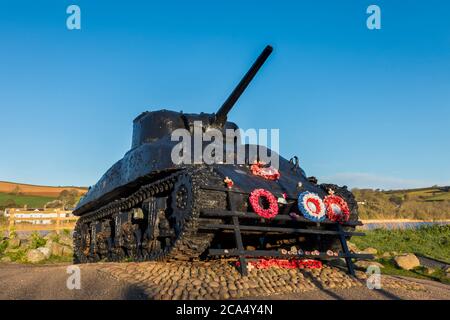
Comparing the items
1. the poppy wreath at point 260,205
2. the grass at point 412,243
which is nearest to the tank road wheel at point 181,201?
the poppy wreath at point 260,205

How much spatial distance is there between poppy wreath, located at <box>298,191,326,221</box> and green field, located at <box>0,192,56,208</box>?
35336 millimetres

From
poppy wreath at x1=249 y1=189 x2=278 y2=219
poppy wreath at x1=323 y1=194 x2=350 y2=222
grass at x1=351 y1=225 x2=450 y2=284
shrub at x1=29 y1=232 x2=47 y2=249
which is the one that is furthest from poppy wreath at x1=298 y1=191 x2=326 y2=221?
shrub at x1=29 y1=232 x2=47 y2=249

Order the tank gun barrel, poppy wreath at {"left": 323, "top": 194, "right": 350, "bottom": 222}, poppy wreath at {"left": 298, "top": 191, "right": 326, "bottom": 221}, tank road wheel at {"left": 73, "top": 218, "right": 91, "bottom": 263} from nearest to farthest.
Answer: poppy wreath at {"left": 298, "top": 191, "right": 326, "bottom": 221}, poppy wreath at {"left": 323, "top": 194, "right": 350, "bottom": 222}, the tank gun barrel, tank road wheel at {"left": 73, "top": 218, "right": 91, "bottom": 263}

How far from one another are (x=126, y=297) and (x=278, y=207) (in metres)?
4.05

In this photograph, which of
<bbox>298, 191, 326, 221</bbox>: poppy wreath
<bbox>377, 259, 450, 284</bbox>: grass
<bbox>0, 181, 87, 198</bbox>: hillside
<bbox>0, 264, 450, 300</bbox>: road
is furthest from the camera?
<bbox>0, 181, 87, 198</bbox>: hillside

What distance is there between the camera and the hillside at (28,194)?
39.8 m

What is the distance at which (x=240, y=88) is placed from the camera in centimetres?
1098

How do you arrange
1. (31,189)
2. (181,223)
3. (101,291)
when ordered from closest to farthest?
(101,291) < (181,223) < (31,189)

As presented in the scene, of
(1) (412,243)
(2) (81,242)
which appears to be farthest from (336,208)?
(2) (81,242)

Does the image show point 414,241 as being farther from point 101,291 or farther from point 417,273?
point 101,291

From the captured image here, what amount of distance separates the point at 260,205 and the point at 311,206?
52.5 inches

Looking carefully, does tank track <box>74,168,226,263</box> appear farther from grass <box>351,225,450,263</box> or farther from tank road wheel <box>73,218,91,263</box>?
grass <box>351,225,450,263</box>

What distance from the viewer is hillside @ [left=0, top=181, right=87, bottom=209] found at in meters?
39.8

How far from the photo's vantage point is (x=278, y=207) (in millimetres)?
8992
